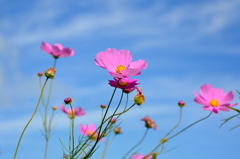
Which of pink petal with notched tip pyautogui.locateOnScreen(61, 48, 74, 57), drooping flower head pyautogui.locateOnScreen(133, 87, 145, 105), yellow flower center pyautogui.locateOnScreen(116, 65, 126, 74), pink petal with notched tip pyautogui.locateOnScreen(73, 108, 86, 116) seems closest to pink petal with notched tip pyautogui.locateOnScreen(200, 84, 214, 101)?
drooping flower head pyautogui.locateOnScreen(133, 87, 145, 105)

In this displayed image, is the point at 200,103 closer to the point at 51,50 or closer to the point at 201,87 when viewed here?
the point at 201,87

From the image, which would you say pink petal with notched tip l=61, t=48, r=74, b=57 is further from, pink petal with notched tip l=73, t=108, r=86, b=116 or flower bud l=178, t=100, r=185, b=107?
pink petal with notched tip l=73, t=108, r=86, b=116

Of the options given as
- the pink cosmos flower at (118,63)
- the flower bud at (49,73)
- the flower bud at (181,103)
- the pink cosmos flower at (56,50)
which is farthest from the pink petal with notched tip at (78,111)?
the pink cosmos flower at (118,63)

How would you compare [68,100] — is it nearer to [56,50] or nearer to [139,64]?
[139,64]

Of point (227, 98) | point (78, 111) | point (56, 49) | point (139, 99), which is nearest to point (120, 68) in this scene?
point (139, 99)

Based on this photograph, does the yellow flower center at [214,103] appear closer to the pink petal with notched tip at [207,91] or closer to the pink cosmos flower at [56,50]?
the pink petal with notched tip at [207,91]

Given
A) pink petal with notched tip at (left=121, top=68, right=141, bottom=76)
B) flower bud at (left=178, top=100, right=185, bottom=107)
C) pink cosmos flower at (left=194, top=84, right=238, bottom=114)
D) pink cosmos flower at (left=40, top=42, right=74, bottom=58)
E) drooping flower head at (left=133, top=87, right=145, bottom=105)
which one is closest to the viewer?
pink petal with notched tip at (left=121, top=68, right=141, bottom=76)
